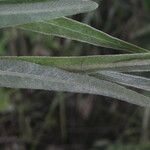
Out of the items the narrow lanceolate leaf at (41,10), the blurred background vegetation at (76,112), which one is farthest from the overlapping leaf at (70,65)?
the blurred background vegetation at (76,112)

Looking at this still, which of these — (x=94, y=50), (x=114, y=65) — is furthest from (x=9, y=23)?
(x=94, y=50)

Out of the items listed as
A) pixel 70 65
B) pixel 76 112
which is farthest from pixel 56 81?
pixel 76 112

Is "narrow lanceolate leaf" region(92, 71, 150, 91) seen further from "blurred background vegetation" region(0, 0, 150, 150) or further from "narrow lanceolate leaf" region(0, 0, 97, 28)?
"blurred background vegetation" region(0, 0, 150, 150)

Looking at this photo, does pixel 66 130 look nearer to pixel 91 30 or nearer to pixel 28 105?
pixel 28 105

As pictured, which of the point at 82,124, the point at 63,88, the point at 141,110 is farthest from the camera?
the point at 82,124

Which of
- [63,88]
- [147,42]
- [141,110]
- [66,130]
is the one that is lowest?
[66,130]

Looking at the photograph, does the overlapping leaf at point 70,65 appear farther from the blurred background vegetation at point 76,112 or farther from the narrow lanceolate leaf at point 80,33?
the blurred background vegetation at point 76,112

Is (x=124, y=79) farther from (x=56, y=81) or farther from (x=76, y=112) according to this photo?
(x=76, y=112)

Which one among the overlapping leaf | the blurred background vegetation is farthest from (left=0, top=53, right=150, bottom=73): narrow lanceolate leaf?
the blurred background vegetation
